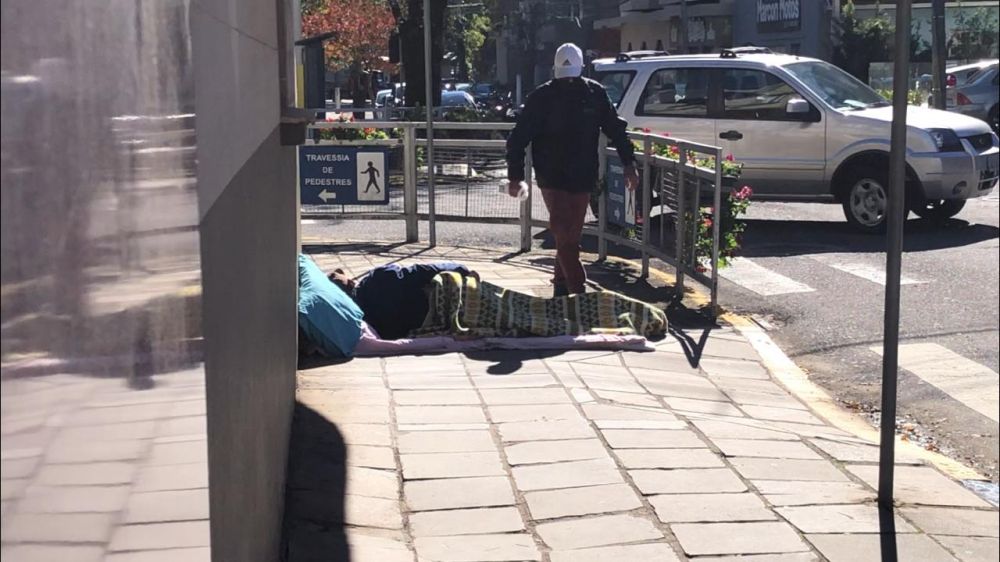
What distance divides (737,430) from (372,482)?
72.7 inches

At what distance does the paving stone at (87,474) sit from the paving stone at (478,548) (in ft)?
9.15

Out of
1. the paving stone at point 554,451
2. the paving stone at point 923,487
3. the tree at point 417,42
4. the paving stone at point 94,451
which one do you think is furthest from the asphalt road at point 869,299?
the paving stone at point 94,451

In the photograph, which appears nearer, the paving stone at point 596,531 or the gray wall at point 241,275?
the gray wall at point 241,275

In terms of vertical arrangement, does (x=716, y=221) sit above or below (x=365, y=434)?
above

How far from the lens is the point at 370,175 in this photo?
11.7 meters

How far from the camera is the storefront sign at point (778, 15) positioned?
7.49 metres

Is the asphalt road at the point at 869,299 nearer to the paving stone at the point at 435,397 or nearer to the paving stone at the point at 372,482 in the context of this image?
the paving stone at the point at 435,397

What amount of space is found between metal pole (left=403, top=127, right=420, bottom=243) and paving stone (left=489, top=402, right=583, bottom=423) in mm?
5994

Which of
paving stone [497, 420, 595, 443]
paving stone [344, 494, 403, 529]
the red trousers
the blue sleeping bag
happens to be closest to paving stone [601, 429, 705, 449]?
paving stone [497, 420, 595, 443]

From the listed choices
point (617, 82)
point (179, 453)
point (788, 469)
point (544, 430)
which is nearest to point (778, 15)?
point (544, 430)

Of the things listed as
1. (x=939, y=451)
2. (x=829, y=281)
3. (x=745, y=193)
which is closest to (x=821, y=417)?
(x=939, y=451)

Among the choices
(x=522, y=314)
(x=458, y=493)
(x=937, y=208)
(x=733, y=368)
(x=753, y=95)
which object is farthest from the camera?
(x=753, y=95)

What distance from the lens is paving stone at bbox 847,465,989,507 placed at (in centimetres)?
484

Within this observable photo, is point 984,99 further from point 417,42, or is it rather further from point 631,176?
point 631,176
